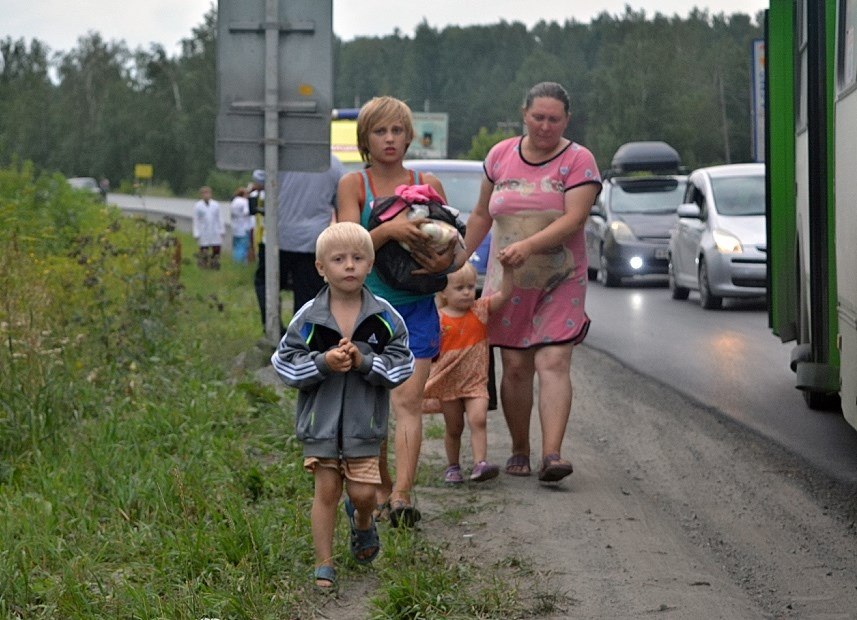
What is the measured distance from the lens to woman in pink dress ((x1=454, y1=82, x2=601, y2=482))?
23.8 ft

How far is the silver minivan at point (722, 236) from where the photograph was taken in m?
19.1

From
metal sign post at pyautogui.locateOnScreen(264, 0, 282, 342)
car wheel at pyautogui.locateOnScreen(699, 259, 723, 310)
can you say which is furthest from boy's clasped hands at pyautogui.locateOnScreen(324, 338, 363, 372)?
car wheel at pyautogui.locateOnScreen(699, 259, 723, 310)

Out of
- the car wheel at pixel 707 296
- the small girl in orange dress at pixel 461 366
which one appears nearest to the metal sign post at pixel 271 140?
the small girl in orange dress at pixel 461 366

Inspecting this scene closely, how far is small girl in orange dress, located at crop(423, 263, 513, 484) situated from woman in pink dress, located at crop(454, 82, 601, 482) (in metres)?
0.11

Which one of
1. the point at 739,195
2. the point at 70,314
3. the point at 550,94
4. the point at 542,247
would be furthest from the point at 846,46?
the point at 739,195

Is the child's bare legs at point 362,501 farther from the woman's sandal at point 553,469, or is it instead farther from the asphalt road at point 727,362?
the asphalt road at point 727,362

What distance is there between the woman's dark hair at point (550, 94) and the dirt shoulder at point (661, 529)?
5.65ft

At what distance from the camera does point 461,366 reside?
7469 mm

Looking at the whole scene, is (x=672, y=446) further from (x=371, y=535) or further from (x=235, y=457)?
(x=371, y=535)

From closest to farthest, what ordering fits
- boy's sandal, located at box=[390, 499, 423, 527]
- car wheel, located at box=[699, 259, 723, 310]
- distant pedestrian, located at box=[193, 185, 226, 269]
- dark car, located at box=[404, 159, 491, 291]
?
boy's sandal, located at box=[390, 499, 423, 527] < dark car, located at box=[404, 159, 491, 291] < car wheel, located at box=[699, 259, 723, 310] < distant pedestrian, located at box=[193, 185, 226, 269]

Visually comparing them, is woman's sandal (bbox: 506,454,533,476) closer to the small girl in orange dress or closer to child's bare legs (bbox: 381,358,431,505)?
the small girl in orange dress

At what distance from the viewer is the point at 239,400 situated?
946 cm

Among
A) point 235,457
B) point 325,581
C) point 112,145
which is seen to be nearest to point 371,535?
point 325,581

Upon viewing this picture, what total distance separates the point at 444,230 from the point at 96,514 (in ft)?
6.37
